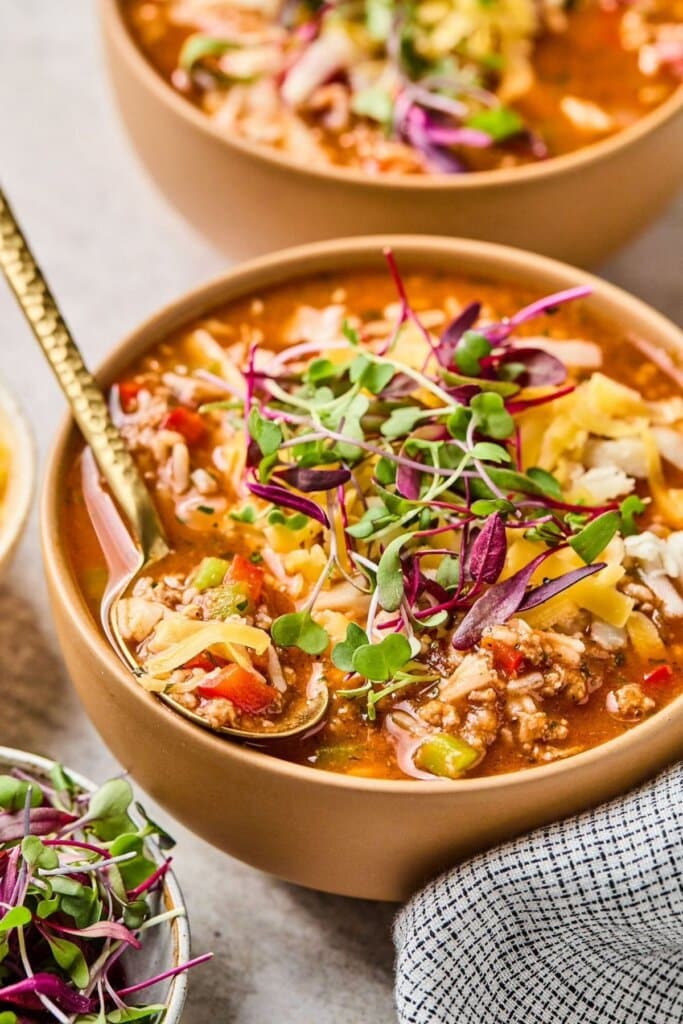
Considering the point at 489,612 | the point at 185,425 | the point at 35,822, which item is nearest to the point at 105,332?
the point at 185,425

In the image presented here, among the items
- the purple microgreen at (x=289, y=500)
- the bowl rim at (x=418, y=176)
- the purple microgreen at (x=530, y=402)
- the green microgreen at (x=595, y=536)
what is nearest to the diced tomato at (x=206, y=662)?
the purple microgreen at (x=289, y=500)

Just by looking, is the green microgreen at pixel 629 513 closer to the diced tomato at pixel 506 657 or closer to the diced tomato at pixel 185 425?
the diced tomato at pixel 506 657

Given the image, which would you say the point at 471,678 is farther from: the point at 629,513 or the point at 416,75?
the point at 416,75

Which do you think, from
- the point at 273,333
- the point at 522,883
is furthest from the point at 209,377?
the point at 522,883

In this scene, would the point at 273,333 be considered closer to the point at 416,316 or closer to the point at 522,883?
the point at 416,316

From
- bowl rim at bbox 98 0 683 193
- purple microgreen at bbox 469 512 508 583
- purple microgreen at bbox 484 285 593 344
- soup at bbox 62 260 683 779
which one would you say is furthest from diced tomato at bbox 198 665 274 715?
bowl rim at bbox 98 0 683 193

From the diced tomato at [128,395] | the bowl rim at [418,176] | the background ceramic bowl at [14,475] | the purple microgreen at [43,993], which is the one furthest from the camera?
the bowl rim at [418,176]

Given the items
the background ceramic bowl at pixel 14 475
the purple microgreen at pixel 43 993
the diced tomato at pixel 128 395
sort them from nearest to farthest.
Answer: the purple microgreen at pixel 43 993 → the diced tomato at pixel 128 395 → the background ceramic bowl at pixel 14 475

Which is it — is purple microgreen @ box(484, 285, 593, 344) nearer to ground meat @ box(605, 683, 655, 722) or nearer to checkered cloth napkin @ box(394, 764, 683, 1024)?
ground meat @ box(605, 683, 655, 722)
